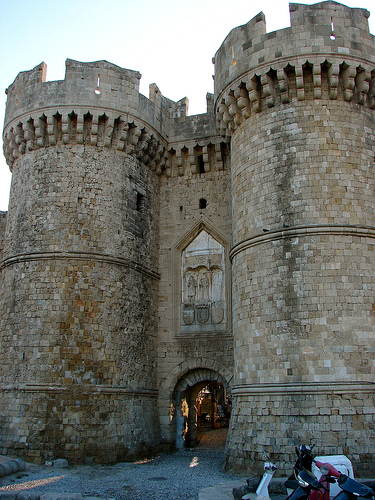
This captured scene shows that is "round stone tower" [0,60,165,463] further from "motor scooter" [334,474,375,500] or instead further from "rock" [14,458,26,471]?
"motor scooter" [334,474,375,500]

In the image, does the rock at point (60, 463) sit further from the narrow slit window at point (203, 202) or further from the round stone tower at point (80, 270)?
the narrow slit window at point (203, 202)

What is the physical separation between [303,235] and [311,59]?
3.40m

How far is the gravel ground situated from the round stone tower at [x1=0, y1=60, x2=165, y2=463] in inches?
23.9

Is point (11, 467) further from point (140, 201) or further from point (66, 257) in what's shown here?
point (140, 201)

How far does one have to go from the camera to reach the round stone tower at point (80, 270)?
1000 centimetres

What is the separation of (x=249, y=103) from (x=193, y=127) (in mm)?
3299

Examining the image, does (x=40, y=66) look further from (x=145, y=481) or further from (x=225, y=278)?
(x=145, y=481)

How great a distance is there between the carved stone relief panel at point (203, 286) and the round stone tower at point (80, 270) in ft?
2.97

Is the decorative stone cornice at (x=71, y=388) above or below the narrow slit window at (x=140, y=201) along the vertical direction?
below

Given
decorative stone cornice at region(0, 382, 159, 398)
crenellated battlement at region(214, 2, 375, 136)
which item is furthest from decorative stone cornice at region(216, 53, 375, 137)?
decorative stone cornice at region(0, 382, 159, 398)

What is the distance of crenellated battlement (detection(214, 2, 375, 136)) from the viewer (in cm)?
941

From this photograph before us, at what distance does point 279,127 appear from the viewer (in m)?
9.64

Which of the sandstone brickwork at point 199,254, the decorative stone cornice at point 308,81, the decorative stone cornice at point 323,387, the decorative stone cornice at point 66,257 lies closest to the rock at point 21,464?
the sandstone brickwork at point 199,254

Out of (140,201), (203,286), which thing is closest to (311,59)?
(140,201)
